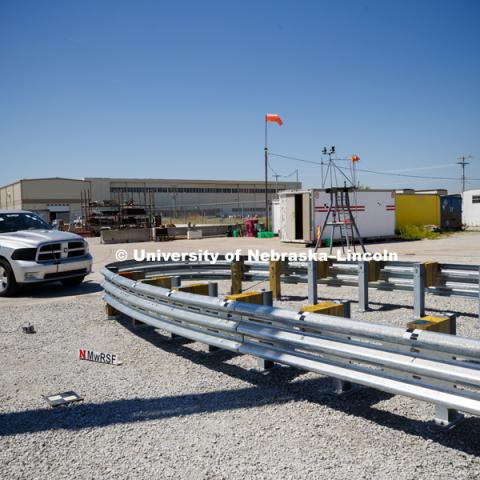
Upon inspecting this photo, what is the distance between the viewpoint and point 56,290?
11.9 meters

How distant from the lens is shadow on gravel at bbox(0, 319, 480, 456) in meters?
3.90

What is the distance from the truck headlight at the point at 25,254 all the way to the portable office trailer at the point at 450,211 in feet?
92.1

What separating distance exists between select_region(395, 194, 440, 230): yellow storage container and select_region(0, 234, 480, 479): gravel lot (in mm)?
25642

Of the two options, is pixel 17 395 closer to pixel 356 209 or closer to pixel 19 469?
pixel 19 469

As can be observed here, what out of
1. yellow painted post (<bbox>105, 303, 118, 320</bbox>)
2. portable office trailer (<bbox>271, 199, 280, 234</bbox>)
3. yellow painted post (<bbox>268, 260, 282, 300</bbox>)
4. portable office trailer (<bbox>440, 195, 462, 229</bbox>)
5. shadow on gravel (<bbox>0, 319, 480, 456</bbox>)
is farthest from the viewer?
portable office trailer (<bbox>440, 195, 462, 229</bbox>)

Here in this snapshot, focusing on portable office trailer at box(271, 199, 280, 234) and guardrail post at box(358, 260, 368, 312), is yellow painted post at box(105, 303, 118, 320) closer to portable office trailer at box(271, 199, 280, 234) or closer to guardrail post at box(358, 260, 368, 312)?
guardrail post at box(358, 260, 368, 312)

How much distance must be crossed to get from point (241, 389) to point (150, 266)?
548 centimetres

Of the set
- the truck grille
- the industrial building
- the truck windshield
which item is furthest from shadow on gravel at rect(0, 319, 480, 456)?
the industrial building

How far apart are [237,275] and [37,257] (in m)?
4.41

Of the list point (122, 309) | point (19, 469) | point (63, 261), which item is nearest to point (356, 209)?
point (63, 261)

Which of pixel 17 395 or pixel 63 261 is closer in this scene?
pixel 17 395

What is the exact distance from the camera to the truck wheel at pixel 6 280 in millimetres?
10883

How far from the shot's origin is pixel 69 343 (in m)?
6.75

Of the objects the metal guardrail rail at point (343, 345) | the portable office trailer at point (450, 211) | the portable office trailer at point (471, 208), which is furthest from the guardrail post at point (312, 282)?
the portable office trailer at point (471, 208)
